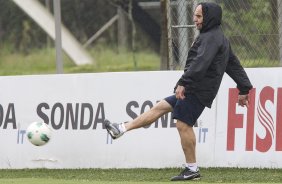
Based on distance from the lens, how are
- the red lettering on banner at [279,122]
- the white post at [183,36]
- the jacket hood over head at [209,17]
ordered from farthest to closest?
the white post at [183,36] → the red lettering on banner at [279,122] → the jacket hood over head at [209,17]

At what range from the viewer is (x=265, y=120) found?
11891mm

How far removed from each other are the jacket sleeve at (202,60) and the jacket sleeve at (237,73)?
1.66 ft

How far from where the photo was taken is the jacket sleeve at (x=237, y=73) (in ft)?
36.2

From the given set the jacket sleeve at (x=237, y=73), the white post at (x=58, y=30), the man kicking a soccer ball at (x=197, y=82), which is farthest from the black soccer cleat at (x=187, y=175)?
the white post at (x=58, y=30)

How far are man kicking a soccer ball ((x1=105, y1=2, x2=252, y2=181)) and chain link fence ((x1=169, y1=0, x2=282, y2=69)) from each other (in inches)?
85.5

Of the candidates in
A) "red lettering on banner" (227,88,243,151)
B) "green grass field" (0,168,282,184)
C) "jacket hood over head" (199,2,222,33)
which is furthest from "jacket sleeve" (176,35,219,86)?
"red lettering on banner" (227,88,243,151)

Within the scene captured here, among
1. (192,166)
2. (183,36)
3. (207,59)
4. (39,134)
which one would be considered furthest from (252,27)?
(39,134)

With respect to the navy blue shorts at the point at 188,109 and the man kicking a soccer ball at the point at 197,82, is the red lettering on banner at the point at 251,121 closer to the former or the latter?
the man kicking a soccer ball at the point at 197,82

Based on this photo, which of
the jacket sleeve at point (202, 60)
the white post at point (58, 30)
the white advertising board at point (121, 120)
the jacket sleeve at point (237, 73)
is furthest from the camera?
the white post at point (58, 30)

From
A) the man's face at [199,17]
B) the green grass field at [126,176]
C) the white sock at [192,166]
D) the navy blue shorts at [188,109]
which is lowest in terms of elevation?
the green grass field at [126,176]

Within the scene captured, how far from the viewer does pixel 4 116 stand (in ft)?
42.3

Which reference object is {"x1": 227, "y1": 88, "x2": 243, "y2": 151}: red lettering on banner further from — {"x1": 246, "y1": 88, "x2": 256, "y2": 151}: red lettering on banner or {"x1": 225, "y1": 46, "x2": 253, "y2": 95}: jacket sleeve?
{"x1": 225, "y1": 46, "x2": 253, "y2": 95}: jacket sleeve

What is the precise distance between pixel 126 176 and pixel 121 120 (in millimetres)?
1000

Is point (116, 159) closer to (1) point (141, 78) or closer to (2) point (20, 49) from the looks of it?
(1) point (141, 78)
